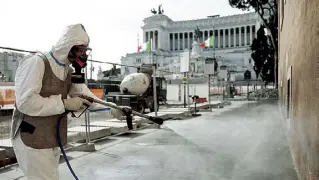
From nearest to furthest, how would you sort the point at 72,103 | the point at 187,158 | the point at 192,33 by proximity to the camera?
1. the point at 72,103
2. the point at 187,158
3. the point at 192,33

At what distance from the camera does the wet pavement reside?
15.6 ft

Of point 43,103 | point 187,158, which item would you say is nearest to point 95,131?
point 187,158

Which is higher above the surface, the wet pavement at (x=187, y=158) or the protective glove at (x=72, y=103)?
the protective glove at (x=72, y=103)

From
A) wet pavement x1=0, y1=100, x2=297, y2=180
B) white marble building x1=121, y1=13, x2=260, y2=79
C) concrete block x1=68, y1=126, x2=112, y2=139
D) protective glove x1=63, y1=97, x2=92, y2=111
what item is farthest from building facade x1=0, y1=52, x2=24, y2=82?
white marble building x1=121, y1=13, x2=260, y2=79

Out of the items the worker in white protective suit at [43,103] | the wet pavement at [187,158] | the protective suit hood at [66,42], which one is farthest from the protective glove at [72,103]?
the wet pavement at [187,158]

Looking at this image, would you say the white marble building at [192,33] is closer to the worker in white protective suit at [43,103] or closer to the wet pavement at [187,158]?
the wet pavement at [187,158]

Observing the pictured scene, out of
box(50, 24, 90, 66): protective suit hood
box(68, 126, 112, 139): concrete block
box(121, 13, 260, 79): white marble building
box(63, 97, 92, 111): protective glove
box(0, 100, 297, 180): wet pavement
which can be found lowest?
box(0, 100, 297, 180): wet pavement

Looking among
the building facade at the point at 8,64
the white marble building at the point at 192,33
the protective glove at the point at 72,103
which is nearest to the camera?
the protective glove at the point at 72,103

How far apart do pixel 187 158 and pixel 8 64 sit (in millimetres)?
4150

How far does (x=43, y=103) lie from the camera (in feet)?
8.18

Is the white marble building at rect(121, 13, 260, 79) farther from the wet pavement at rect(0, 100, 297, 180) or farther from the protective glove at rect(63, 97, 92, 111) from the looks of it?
the protective glove at rect(63, 97, 92, 111)

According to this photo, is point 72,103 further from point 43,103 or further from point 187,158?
point 187,158

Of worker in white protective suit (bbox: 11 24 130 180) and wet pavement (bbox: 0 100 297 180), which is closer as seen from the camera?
worker in white protective suit (bbox: 11 24 130 180)

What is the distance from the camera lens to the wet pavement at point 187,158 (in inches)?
187
